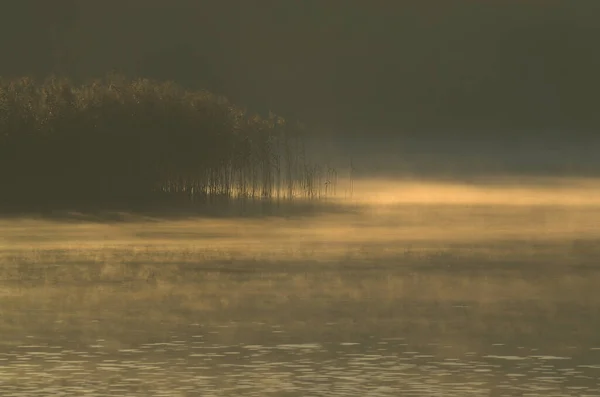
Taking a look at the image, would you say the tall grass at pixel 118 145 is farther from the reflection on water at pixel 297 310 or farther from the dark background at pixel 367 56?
the dark background at pixel 367 56

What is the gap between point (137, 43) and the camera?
269 ft

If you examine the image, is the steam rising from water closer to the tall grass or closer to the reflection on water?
the tall grass

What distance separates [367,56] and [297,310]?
258ft

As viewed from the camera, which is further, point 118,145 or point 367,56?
point 367,56

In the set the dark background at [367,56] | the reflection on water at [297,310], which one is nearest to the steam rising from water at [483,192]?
the reflection on water at [297,310]

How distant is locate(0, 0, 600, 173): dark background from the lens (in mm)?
71688

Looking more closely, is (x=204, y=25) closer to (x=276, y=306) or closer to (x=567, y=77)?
(x=567, y=77)

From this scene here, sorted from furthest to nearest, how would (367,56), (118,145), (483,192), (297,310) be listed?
(367,56)
(483,192)
(118,145)
(297,310)

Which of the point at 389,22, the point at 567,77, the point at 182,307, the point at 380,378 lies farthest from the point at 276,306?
the point at 389,22

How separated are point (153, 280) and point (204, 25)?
74859 mm

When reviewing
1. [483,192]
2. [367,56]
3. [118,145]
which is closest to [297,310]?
[118,145]

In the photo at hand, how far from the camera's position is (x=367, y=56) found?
92562 millimetres

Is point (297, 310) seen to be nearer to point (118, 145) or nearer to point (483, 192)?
point (118, 145)

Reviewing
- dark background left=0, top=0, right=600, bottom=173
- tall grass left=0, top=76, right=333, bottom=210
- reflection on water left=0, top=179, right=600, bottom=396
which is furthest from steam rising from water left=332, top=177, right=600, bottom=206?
dark background left=0, top=0, right=600, bottom=173
